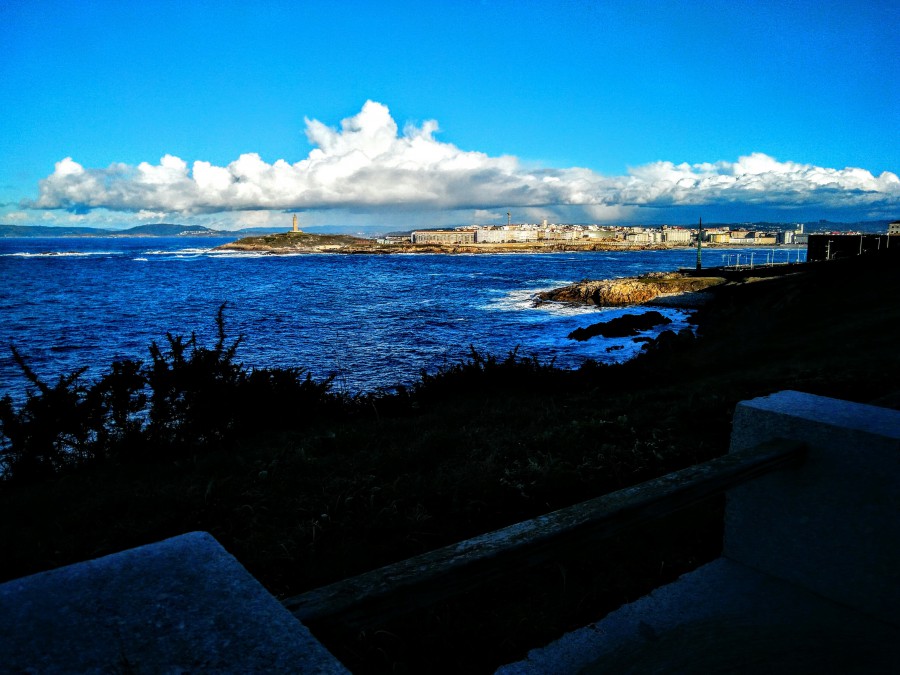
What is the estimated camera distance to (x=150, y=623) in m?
1.16

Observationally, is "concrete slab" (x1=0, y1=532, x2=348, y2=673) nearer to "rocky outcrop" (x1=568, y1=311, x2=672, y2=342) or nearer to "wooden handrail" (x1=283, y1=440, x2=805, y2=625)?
"wooden handrail" (x1=283, y1=440, x2=805, y2=625)

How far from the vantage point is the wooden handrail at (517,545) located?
1589 millimetres

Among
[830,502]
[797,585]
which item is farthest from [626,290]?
[830,502]

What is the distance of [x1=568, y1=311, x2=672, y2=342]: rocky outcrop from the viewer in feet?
95.9

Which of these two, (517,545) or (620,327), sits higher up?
(517,545)

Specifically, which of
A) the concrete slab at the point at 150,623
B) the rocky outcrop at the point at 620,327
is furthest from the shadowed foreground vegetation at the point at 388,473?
the rocky outcrop at the point at 620,327

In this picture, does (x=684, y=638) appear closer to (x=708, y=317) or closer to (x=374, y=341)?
(x=374, y=341)

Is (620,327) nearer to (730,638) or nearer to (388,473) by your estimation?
(388,473)

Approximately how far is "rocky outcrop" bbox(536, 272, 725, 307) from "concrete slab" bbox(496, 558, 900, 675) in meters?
42.6

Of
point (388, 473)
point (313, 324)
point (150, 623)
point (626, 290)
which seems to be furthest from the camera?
point (626, 290)

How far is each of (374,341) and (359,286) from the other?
39260 mm

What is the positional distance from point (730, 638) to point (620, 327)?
2869 centimetres

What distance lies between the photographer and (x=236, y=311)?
42.8m

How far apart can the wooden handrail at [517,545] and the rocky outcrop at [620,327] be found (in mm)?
26263
